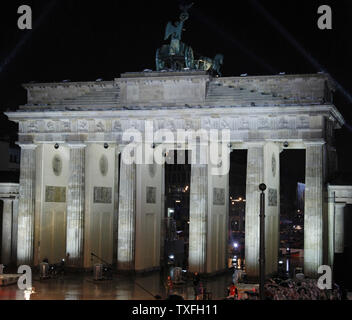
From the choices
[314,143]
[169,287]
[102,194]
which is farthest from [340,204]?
[102,194]

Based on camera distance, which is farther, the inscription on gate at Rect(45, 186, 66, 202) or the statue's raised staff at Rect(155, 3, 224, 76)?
the inscription on gate at Rect(45, 186, 66, 202)

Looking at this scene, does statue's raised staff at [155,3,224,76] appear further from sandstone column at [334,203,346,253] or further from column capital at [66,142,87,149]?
sandstone column at [334,203,346,253]

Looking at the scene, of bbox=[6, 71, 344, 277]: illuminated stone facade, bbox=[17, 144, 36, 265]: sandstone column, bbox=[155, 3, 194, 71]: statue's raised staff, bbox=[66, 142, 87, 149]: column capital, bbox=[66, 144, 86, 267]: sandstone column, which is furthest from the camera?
bbox=[17, 144, 36, 265]: sandstone column

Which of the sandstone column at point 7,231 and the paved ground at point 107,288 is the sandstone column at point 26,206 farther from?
the paved ground at point 107,288

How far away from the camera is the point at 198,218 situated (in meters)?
44.6

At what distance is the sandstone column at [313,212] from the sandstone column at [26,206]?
768 inches

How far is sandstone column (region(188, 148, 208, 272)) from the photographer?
4428 centimetres

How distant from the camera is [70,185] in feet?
155

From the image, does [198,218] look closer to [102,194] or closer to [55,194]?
[102,194]

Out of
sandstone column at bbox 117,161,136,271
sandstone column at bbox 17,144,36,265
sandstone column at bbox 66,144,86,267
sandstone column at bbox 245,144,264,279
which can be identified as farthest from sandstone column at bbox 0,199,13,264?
sandstone column at bbox 245,144,264,279

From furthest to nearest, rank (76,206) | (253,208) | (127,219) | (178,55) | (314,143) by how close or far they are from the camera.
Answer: (76,206)
(127,219)
(178,55)
(253,208)
(314,143)

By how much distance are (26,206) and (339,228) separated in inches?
863

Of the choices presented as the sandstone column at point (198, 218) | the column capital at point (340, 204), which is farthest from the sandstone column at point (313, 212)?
the sandstone column at point (198, 218)

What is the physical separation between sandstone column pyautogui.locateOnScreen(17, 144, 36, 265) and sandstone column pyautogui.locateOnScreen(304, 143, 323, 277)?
768 inches
